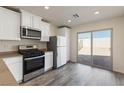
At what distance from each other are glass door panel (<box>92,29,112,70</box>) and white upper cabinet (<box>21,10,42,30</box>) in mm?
3111

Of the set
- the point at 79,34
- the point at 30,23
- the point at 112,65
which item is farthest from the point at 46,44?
the point at 112,65

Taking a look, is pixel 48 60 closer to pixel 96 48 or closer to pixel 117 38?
pixel 96 48

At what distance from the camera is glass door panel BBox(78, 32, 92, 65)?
236 inches

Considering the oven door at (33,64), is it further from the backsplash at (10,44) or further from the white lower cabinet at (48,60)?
the backsplash at (10,44)

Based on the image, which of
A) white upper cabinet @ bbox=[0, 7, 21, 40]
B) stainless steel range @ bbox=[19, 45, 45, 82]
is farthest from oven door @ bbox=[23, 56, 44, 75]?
white upper cabinet @ bbox=[0, 7, 21, 40]

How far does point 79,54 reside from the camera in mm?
6578

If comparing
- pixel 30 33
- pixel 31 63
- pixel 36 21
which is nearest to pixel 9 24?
pixel 30 33

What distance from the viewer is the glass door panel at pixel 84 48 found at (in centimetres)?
600

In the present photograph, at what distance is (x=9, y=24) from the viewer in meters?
3.17

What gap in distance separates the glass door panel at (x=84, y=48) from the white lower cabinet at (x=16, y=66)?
13.0 feet

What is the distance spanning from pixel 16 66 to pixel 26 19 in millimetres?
1696

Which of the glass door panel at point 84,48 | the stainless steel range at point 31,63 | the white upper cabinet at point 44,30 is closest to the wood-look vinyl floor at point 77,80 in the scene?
the stainless steel range at point 31,63

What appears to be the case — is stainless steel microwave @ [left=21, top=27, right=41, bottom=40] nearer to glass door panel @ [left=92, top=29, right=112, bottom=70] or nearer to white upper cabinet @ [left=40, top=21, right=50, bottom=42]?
white upper cabinet @ [left=40, top=21, right=50, bottom=42]
